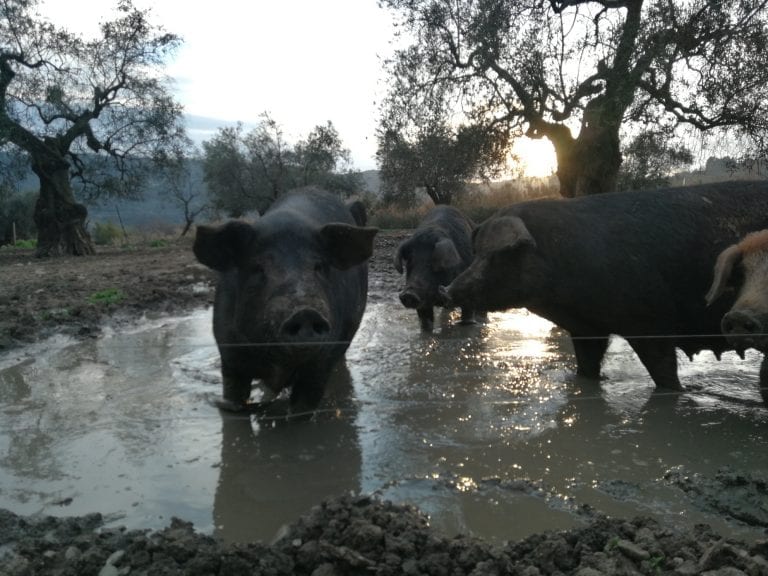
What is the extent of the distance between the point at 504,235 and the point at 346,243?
1537mm

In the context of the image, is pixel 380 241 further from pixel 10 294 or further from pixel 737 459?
pixel 737 459

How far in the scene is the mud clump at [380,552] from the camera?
8.05 ft

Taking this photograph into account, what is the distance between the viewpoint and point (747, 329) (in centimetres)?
372

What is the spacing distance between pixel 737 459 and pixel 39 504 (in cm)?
394

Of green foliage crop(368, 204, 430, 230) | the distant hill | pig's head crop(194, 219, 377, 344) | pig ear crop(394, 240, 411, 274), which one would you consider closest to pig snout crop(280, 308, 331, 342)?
pig's head crop(194, 219, 377, 344)

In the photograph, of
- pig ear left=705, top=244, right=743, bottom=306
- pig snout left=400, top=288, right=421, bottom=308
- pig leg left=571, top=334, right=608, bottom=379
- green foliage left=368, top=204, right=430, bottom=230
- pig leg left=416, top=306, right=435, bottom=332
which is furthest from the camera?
green foliage left=368, top=204, right=430, bottom=230

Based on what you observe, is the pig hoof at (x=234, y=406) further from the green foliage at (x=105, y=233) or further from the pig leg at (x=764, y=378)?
the green foliage at (x=105, y=233)

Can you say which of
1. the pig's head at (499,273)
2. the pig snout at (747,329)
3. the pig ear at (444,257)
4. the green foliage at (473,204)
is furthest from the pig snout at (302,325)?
the green foliage at (473,204)

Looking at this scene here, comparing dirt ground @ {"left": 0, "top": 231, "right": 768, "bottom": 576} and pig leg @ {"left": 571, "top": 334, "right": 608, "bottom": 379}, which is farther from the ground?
pig leg @ {"left": 571, "top": 334, "right": 608, "bottom": 379}

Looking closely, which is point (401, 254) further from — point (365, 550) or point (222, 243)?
point (365, 550)

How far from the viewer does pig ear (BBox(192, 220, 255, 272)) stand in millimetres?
4191

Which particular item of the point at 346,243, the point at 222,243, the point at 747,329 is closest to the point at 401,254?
the point at 346,243

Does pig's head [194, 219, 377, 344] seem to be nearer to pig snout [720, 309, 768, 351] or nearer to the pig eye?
the pig eye

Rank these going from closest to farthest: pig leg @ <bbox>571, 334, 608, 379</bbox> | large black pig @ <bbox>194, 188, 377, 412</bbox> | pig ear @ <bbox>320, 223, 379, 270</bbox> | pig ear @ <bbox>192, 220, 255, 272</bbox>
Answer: large black pig @ <bbox>194, 188, 377, 412</bbox>
pig ear @ <bbox>192, 220, 255, 272</bbox>
pig ear @ <bbox>320, 223, 379, 270</bbox>
pig leg @ <bbox>571, 334, 608, 379</bbox>
